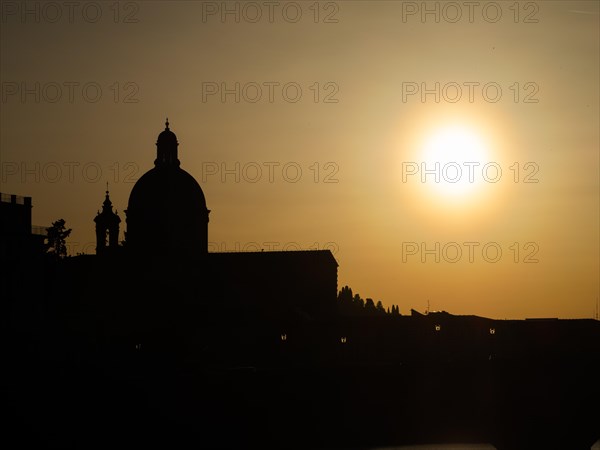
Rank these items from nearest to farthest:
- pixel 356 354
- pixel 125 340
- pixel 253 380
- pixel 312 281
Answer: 1. pixel 253 380
2. pixel 125 340
3. pixel 356 354
4. pixel 312 281

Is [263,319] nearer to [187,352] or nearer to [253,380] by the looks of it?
[187,352]

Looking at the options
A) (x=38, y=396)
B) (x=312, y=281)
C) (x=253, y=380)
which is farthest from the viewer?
(x=312, y=281)

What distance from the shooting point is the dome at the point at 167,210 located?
3866 inches

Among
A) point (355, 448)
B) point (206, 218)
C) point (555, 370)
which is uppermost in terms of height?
point (206, 218)

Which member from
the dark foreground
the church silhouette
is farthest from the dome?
the dark foreground

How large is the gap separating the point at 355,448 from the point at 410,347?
1316 inches

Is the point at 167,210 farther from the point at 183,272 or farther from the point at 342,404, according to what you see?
the point at 342,404

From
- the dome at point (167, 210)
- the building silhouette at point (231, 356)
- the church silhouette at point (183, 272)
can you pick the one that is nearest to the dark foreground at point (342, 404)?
the building silhouette at point (231, 356)

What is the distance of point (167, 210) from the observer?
98188 millimetres

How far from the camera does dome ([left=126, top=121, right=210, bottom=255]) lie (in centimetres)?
9819

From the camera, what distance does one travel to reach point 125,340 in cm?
8431

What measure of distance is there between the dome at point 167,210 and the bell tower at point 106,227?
1075 millimetres

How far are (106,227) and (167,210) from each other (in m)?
5.88

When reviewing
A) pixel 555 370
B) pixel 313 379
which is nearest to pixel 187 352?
pixel 313 379
